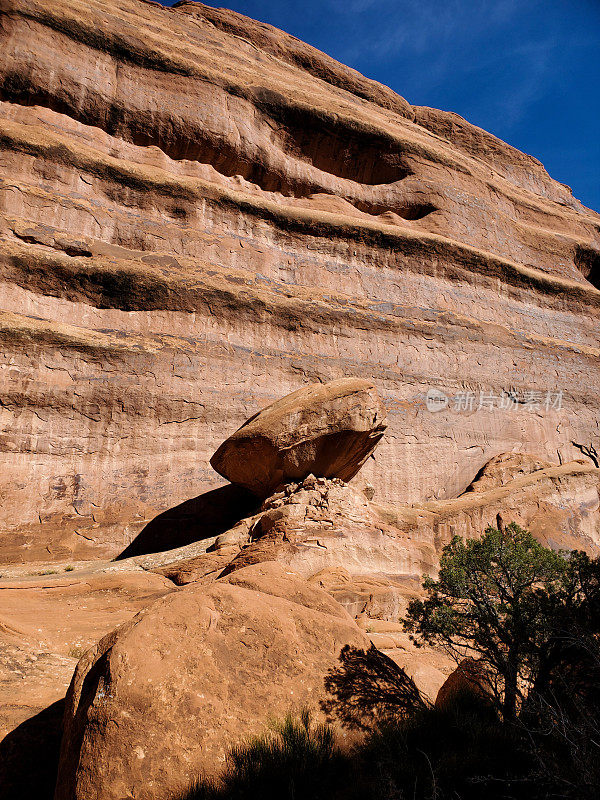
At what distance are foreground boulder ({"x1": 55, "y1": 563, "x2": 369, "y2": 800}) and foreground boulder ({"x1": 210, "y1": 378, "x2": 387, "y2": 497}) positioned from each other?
6293mm

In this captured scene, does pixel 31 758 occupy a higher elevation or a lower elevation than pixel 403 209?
lower

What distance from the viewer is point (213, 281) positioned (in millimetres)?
16344

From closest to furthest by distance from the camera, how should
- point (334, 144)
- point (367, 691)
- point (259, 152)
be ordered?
point (367, 691) → point (259, 152) → point (334, 144)

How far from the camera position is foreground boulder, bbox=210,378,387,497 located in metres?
10.6

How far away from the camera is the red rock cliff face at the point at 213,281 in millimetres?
13297

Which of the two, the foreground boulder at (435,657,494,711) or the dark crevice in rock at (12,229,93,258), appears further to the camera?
the dark crevice in rock at (12,229,93,258)

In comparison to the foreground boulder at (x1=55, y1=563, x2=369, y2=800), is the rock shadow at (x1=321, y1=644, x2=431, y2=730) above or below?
below

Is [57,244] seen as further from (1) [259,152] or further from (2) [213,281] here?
(1) [259,152]

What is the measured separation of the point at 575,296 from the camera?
2309 cm

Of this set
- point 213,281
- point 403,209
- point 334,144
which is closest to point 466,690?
point 213,281

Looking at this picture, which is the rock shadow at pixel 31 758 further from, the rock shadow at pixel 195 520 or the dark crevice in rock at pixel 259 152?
the dark crevice in rock at pixel 259 152

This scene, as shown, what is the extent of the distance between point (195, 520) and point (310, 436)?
472 cm

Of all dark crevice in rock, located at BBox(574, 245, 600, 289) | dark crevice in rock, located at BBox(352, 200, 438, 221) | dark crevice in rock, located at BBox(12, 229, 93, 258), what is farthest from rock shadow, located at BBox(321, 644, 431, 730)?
dark crevice in rock, located at BBox(574, 245, 600, 289)

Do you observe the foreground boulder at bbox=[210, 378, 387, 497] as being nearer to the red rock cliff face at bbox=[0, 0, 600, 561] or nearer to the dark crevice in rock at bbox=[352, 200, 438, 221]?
the red rock cliff face at bbox=[0, 0, 600, 561]
